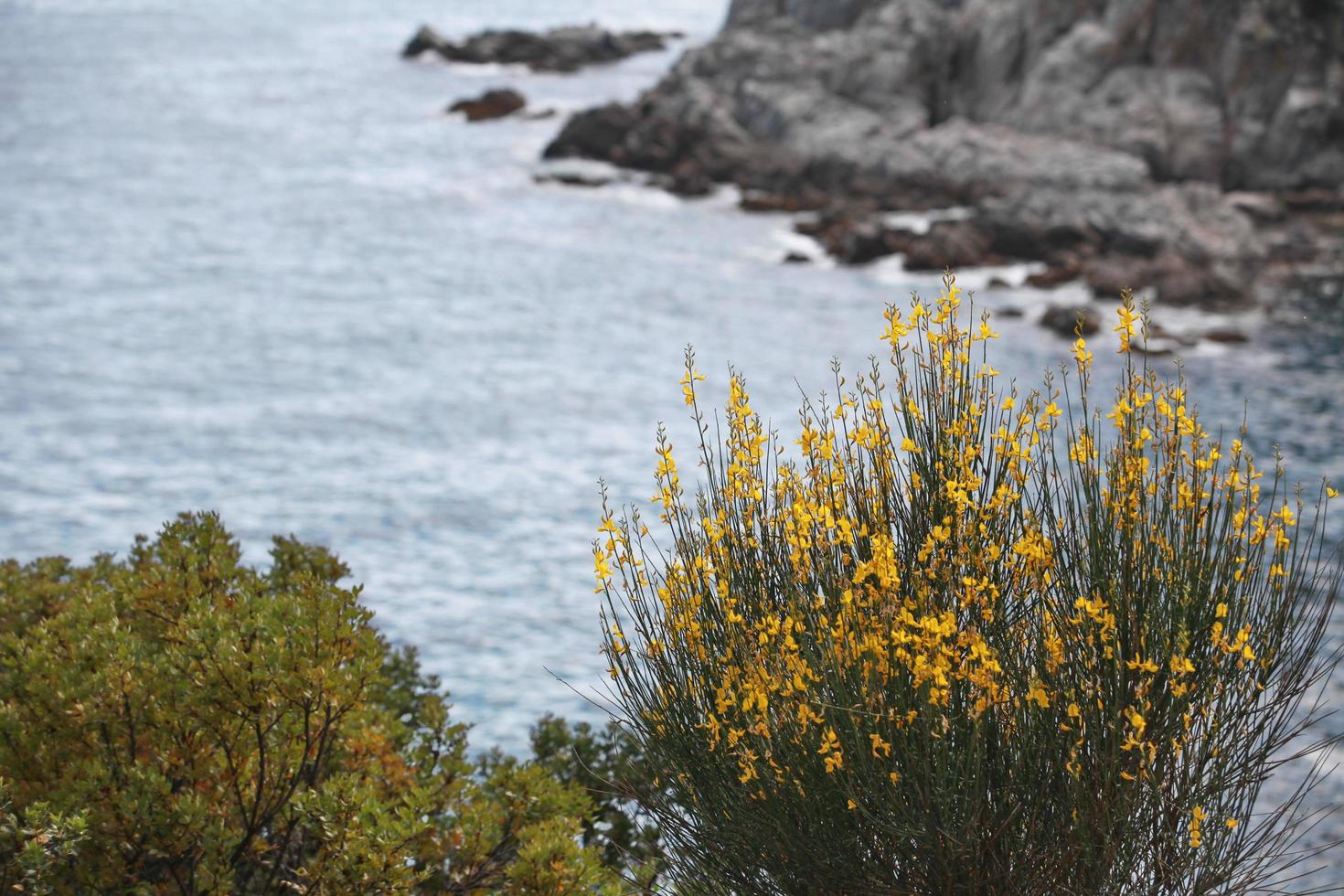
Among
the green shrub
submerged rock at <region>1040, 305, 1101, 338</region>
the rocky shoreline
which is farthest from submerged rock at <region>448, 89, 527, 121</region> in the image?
the green shrub

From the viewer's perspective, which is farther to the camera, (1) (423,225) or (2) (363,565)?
(1) (423,225)

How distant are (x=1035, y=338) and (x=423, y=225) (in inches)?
743

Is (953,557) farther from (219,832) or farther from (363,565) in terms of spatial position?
(363,565)

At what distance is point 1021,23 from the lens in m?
45.5

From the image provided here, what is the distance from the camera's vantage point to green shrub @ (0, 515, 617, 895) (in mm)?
5250

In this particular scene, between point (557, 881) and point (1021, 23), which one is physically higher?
point (1021, 23)

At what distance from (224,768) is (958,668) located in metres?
3.16

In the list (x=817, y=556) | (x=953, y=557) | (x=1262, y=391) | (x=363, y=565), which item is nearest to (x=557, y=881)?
(x=817, y=556)

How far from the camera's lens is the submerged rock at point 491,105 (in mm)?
53719

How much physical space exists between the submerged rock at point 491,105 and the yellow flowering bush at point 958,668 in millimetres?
50082

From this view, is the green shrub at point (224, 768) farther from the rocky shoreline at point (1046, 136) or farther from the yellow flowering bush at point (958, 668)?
the rocky shoreline at point (1046, 136)

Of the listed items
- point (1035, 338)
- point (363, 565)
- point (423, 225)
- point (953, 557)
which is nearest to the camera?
point (953, 557)

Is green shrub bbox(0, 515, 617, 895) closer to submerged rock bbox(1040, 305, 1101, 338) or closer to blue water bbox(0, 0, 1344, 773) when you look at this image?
blue water bbox(0, 0, 1344, 773)

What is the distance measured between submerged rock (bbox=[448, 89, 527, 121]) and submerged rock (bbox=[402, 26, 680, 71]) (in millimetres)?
11658
